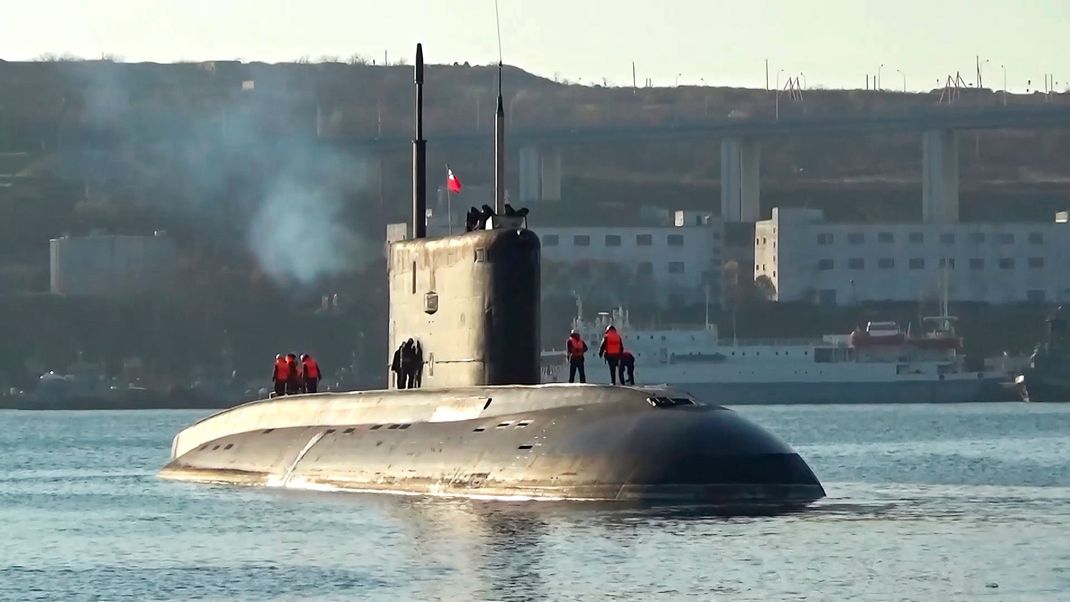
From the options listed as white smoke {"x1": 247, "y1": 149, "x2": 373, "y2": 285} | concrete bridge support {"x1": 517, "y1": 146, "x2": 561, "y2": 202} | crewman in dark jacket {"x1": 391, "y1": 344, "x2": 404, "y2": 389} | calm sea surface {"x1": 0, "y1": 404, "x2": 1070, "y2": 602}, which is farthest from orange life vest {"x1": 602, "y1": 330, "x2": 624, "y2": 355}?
concrete bridge support {"x1": 517, "y1": 146, "x2": 561, "y2": 202}

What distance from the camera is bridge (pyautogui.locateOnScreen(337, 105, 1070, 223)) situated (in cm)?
14225

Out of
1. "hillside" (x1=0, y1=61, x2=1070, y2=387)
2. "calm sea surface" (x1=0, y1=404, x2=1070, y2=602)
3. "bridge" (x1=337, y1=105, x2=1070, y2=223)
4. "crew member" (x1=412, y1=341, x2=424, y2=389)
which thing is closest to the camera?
"calm sea surface" (x1=0, y1=404, x2=1070, y2=602)

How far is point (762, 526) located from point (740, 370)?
81.0 meters

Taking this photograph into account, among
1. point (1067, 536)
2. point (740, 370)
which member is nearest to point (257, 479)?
point (1067, 536)

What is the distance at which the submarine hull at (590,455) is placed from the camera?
28938 mm

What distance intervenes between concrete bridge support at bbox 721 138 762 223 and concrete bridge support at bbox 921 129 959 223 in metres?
11.5

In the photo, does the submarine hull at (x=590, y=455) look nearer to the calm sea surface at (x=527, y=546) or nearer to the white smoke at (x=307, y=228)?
the calm sea surface at (x=527, y=546)

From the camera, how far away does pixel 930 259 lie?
5502 inches

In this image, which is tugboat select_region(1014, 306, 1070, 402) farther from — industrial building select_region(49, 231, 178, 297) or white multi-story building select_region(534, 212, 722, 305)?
industrial building select_region(49, 231, 178, 297)

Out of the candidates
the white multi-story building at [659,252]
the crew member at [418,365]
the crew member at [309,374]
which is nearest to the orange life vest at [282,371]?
the crew member at [309,374]

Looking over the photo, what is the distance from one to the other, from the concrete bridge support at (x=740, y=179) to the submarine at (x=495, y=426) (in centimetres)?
11184

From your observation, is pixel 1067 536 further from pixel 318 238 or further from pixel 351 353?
pixel 318 238

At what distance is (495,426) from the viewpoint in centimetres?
3148

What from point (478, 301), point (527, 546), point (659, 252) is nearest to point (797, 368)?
point (659, 252)
